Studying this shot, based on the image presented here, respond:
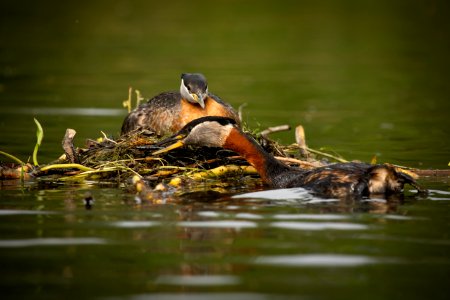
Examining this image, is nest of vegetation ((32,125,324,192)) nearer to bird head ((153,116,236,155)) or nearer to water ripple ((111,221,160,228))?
bird head ((153,116,236,155))

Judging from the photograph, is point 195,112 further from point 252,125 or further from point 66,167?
point 252,125

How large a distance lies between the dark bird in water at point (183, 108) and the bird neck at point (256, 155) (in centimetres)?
178

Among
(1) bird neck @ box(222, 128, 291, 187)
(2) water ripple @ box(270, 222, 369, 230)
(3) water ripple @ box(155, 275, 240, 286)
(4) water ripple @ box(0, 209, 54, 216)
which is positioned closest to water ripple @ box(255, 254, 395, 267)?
(3) water ripple @ box(155, 275, 240, 286)

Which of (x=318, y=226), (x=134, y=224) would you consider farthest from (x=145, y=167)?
(x=318, y=226)

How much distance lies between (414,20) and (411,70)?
1198 cm

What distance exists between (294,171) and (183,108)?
2.33m

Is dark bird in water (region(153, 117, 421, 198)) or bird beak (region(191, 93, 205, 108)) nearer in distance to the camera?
dark bird in water (region(153, 117, 421, 198))

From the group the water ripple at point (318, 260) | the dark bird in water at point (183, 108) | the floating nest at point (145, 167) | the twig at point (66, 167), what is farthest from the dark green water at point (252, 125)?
the dark bird in water at point (183, 108)

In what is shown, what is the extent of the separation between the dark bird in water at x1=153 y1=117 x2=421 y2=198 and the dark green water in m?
0.24

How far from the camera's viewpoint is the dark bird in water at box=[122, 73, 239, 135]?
11609 millimetres

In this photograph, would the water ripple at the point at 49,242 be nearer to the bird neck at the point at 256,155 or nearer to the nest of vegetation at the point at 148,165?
the nest of vegetation at the point at 148,165

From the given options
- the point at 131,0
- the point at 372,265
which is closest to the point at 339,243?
the point at 372,265

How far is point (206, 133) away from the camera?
984cm

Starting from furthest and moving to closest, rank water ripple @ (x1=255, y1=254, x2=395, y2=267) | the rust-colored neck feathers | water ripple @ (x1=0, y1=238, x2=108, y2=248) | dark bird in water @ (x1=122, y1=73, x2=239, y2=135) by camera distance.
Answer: the rust-colored neck feathers
dark bird in water @ (x1=122, y1=73, x2=239, y2=135)
water ripple @ (x1=0, y1=238, x2=108, y2=248)
water ripple @ (x1=255, y1=254, x2=395, y2=267)
